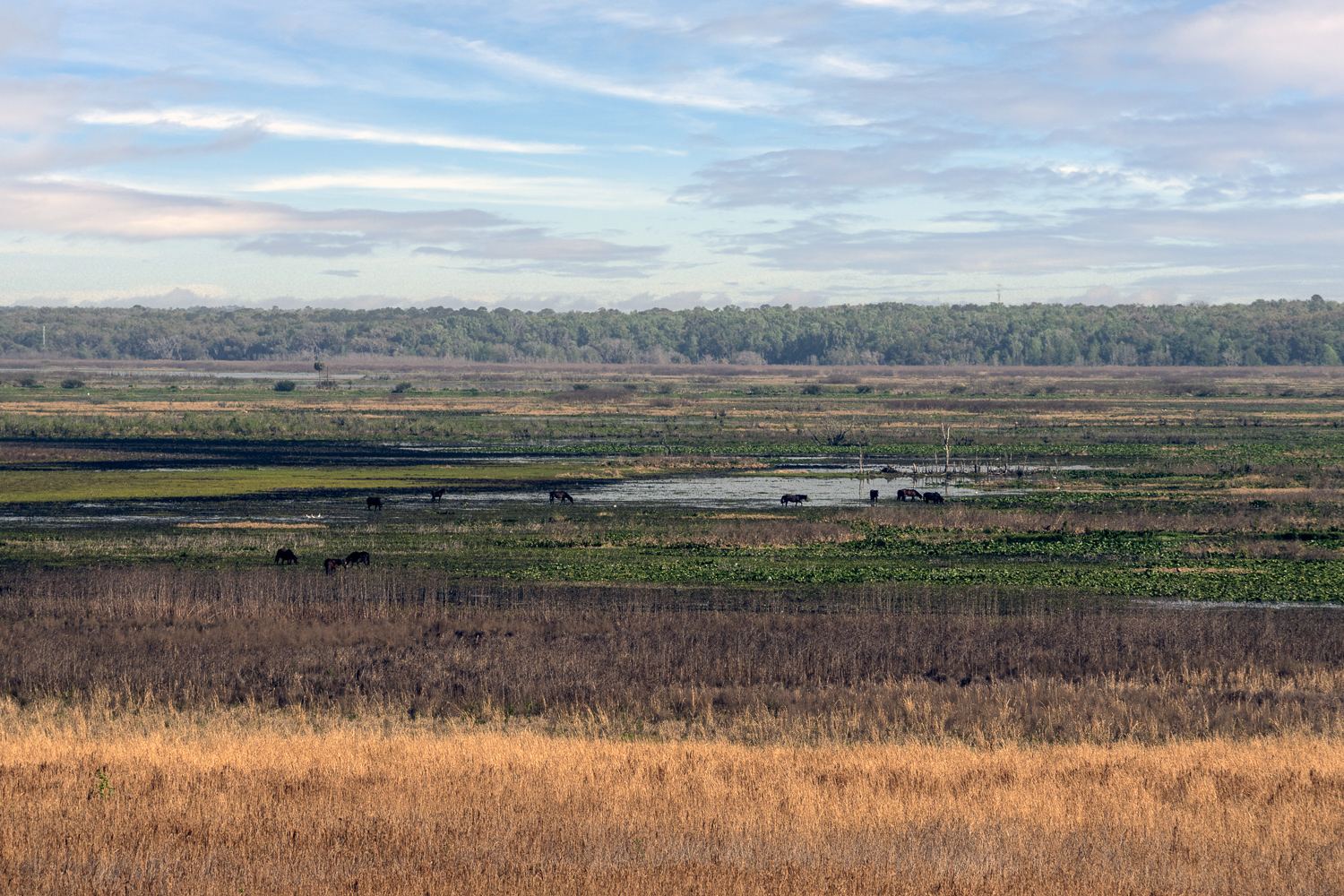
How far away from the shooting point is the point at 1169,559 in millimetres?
39000

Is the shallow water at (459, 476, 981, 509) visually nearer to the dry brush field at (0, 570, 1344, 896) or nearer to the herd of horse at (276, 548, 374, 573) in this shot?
the herd of horse at (276, 548, 374, 573)

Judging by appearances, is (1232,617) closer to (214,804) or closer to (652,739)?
(652,739)

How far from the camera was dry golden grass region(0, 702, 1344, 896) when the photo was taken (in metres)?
11.6

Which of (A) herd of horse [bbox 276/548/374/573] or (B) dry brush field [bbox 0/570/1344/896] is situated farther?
(A) herd of horse [bbox 276/548/374/573]

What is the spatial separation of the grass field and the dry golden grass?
0.06 meters

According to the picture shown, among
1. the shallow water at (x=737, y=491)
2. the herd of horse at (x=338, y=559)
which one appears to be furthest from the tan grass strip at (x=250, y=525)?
the shallow water at (x=737, y=491)

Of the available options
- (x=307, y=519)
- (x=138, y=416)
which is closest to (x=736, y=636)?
(x=307, y=519)

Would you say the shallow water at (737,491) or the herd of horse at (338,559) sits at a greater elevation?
the shallow water at (737,491)

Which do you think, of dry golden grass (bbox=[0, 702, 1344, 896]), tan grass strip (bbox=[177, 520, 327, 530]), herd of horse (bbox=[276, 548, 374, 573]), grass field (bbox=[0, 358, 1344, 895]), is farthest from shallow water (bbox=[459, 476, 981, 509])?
dry golden grass (bbox=[0, 702, 1344, 896])

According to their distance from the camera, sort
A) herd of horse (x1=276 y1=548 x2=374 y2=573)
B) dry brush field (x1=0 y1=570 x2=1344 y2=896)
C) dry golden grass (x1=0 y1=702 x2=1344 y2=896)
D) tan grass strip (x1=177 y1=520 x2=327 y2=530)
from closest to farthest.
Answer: dry golden grass (x1=0 y1=702 x2=1344 y2=896)
dry brush field (x1=0 y1=570 x2=1344 y2=896)
herd of horse (x1=276 y1=548 x2=374 y2=573)
tan grass strip (x1=177 y1=520 x2=327 y2=530)

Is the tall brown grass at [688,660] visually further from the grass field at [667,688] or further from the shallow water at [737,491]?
the shallow water at [737,491]

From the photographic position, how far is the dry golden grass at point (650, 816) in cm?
1165

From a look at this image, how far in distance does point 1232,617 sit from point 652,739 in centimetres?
1623

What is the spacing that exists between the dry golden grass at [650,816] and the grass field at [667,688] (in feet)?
0.21
